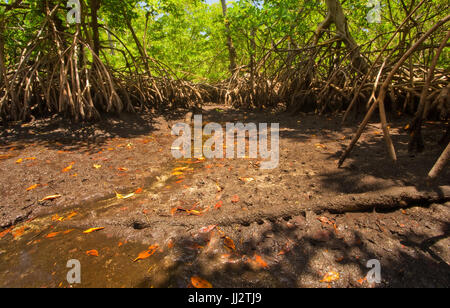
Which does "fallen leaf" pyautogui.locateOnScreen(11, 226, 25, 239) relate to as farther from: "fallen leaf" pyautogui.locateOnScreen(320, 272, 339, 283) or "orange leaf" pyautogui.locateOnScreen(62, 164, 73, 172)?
"fallen leaf" pyautogui.locateOnScreen(320, 272, 339, 283)

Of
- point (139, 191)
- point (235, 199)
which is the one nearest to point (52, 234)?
point (139, 191)

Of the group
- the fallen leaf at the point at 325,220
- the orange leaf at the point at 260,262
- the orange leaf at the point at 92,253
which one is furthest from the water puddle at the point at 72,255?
the fallen leaf at the point at 325,220

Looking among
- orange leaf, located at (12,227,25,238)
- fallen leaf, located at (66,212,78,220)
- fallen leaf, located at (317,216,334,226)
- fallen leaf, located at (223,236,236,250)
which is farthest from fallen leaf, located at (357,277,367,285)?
orange leaf, located at (12,227,25,238)

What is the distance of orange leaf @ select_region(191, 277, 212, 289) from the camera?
1.06m

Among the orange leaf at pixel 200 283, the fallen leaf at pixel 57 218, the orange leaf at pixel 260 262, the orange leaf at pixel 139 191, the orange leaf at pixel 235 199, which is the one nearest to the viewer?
the orange leaf at pixel 200 283

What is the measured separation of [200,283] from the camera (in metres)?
1.08

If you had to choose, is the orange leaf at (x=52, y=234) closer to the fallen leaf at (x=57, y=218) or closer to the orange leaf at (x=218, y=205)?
the fallen leaf at (x=57, y=218)

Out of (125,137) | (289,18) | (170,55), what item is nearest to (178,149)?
(125,137)

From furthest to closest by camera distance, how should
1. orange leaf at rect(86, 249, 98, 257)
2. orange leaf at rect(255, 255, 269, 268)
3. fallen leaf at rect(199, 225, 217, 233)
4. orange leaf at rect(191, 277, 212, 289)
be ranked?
fallen leaf at rect(199, 225, 217, 233) < orange leaf at rect(86, 249, 98, 257) < orange leaf at rect(255, 255, 269, 268) < orange leaf at rect(191, 277, 212, 289)

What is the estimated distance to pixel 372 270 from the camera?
112 cm

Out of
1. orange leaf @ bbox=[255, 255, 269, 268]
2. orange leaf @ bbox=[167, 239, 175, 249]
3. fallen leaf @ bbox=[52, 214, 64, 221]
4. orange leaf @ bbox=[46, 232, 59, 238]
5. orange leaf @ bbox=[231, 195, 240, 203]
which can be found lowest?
orange leaf @ bbox=[255, 255, 269, 268]

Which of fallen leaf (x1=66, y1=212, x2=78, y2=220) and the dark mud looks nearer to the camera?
the dark mud

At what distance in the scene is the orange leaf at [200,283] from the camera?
106cm
